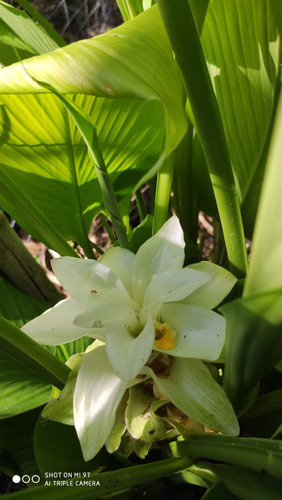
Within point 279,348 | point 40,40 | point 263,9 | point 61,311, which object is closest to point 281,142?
point 279,348

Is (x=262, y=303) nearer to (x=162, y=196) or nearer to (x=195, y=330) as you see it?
(x=195, y=330)

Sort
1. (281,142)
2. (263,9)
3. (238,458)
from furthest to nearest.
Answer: (263,9)
(238,458)
(281,142)

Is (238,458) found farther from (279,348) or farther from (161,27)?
(161,27)

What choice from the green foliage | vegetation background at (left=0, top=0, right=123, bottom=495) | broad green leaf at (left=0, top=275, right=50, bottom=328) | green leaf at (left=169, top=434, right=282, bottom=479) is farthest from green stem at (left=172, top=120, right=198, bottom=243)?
vegetation background at (left=0, top=0, right=123, bottom=495)

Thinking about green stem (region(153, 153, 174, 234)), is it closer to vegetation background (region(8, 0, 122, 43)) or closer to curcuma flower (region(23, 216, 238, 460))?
curcuma flower (region(23, 216, 238, 460))

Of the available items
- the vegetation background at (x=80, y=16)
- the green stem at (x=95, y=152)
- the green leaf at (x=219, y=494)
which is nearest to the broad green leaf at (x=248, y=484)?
the green leaf at (x=219, y=494)

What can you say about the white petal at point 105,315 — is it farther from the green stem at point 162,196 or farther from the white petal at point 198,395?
the green stem at point 162,196
